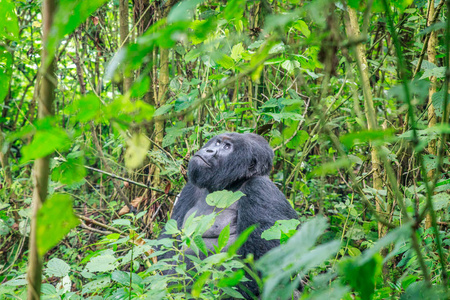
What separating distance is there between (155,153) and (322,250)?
7.75ft

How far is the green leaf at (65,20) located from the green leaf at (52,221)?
21 centimetres

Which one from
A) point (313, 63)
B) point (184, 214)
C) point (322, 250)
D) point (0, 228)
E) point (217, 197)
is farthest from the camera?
point (0, 228)

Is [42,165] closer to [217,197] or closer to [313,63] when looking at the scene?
[217,197]

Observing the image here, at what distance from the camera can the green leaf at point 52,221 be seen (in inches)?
25.7

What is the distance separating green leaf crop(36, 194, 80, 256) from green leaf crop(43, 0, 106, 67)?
21cm

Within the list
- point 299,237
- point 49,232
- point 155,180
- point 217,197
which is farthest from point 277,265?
point 155,180

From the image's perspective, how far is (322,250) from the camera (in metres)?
0.63

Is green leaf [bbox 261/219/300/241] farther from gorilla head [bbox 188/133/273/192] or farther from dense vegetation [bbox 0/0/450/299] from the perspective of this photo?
gorilla head [bbox 188/133/273/192]

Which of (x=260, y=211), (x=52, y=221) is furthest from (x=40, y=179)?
(x=260, y=211)

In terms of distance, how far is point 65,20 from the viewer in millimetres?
613

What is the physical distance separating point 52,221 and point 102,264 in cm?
87

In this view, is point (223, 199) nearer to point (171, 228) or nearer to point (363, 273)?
point (171, 228)

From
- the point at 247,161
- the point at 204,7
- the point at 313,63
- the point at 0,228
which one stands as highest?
the point at 204,7

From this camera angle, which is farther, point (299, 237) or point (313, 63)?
point (313, 63)
